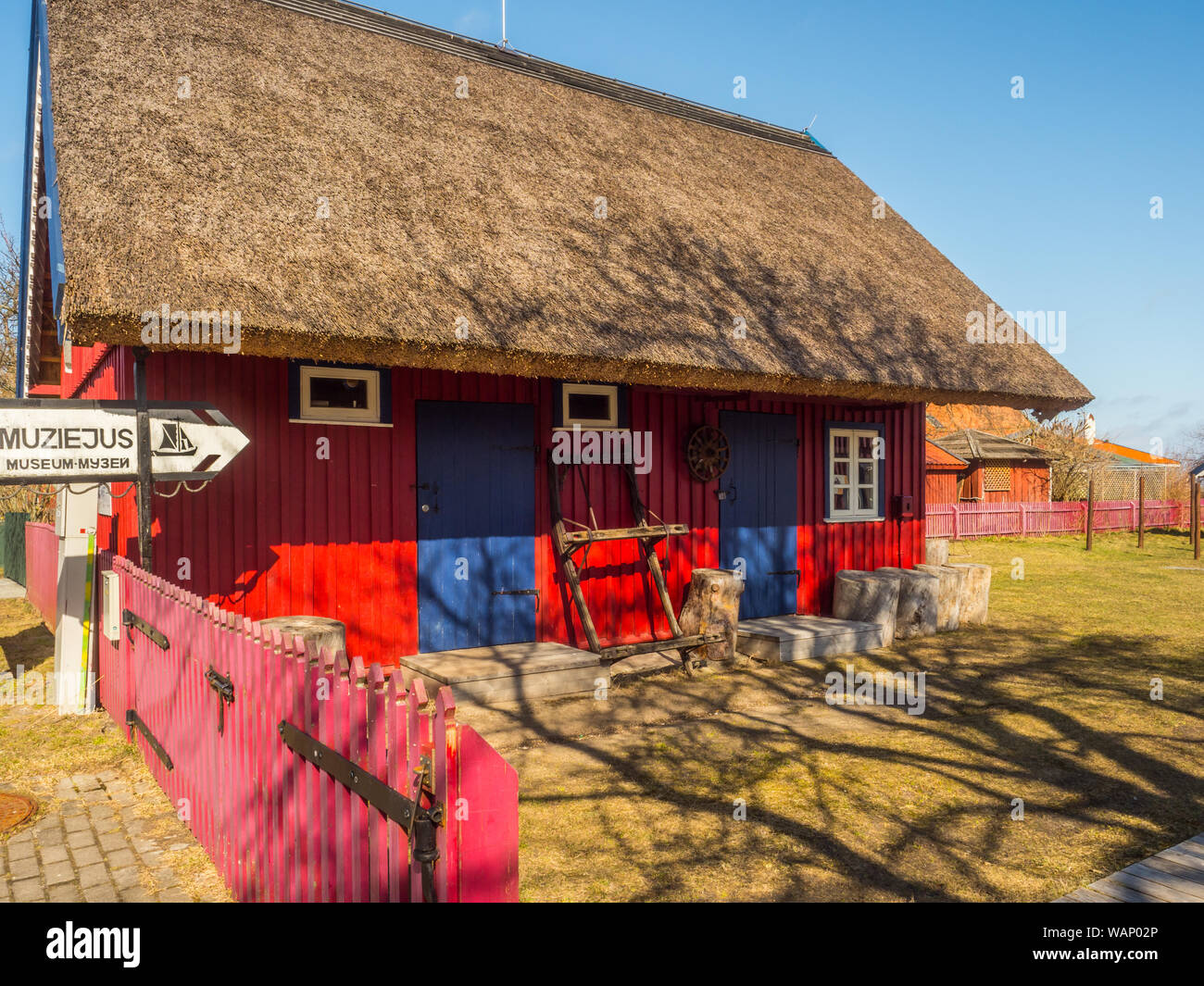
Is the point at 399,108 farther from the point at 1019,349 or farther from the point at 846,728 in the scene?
the point at 1019,349

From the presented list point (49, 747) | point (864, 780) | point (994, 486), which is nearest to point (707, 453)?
point (864, 780)

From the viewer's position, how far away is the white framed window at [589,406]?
8250mm

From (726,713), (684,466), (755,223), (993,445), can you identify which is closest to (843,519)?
(684,466)

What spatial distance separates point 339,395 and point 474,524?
5.43 ft

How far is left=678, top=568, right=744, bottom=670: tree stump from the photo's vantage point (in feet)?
28.3

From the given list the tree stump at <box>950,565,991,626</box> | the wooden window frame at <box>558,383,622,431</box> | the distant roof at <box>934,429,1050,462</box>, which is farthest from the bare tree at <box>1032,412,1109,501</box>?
the wooden window frame at <box>558,383,622,431</box>

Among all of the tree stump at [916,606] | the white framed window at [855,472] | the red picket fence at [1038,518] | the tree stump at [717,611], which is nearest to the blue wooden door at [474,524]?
the tree stump at [717,611]

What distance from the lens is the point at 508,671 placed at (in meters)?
6.88

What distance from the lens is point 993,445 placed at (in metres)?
33.0

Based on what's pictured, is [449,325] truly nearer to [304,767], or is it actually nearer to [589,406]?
[589,406]

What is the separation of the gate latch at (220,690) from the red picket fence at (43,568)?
670 centimetres

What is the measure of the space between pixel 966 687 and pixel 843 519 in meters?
3.35

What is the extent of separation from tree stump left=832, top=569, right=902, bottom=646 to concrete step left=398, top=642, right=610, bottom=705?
155 inches

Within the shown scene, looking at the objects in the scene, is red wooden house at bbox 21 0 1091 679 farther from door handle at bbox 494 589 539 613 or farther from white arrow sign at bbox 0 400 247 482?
white arrow sign at bbox 0 400 247 482
